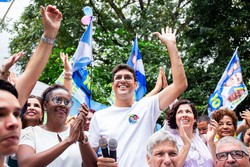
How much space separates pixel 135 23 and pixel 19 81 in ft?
40.8

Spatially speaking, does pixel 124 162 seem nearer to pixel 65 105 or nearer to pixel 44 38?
pixel 65 105

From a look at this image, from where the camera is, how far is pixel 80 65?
5.57 meters

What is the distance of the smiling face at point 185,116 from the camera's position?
4406 millimetres

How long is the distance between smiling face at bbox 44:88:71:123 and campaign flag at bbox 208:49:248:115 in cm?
426

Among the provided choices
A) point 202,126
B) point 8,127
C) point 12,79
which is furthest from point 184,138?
point 8,127

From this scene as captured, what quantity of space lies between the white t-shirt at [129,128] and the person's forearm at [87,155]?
0.39 metres

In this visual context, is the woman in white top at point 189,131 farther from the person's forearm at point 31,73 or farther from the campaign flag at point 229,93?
the campaign flag at point 229,93

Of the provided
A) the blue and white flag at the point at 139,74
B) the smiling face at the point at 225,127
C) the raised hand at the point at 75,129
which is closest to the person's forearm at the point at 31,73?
the raised hand at the point at 75,129

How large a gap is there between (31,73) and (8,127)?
2.97 feet

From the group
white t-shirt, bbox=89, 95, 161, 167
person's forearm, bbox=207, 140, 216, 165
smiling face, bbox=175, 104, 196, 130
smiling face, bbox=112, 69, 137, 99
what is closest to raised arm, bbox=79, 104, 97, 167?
white t-shirt, bbox=89, 95, 161, 167

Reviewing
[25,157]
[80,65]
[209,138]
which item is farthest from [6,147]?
[80,65]

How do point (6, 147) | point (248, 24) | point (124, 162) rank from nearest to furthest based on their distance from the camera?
point (6, 147), point (124, 162), point (248, 24)

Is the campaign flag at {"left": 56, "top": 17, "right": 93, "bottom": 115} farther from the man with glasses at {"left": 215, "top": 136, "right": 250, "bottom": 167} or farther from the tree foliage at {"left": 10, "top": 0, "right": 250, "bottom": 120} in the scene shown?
the tree foliage at {"left": 10, "top": 0, "right": 250, "bottom": 120}

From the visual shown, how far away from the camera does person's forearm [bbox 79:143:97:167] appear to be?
325 cm
